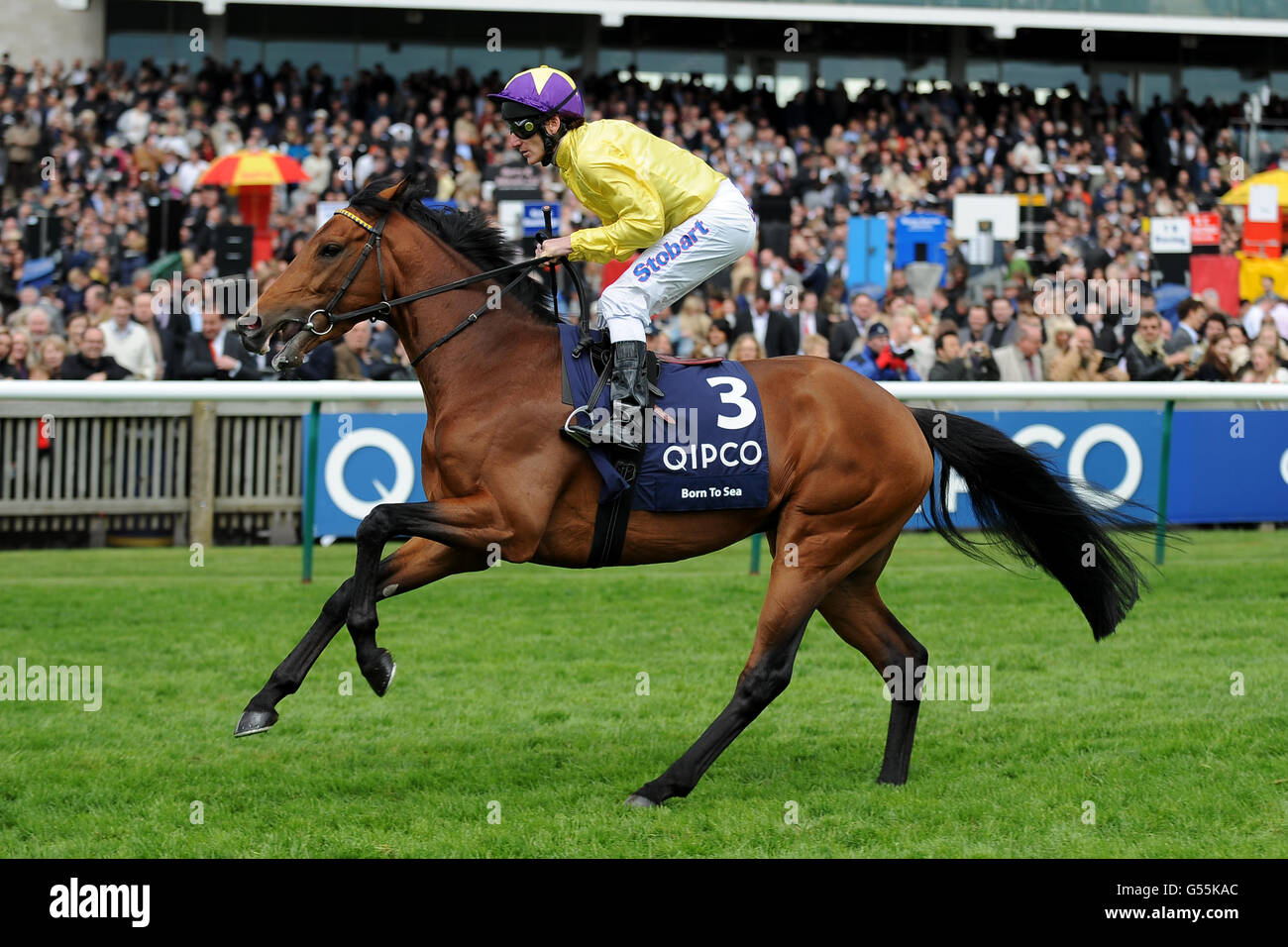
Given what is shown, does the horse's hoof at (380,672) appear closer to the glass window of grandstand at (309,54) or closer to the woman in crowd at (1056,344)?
the woman in crowd at (1056,344)

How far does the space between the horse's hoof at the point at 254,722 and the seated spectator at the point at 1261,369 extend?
8103 mm

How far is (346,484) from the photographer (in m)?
8.41

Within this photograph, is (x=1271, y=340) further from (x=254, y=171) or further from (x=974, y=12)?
(x=974, y=12)

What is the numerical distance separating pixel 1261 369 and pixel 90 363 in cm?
782

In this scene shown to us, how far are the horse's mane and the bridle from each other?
0.25 feet

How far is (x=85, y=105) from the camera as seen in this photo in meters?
17.8

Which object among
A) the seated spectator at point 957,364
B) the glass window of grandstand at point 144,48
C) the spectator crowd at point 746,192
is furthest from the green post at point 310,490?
the glass window of grandstand at point 144,48

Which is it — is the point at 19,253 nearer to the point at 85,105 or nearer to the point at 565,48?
the point at 85,105

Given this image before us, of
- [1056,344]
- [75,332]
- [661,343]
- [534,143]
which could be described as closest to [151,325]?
[75,332]

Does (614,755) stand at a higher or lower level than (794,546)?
lower

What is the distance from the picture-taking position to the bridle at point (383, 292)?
4.64 m
